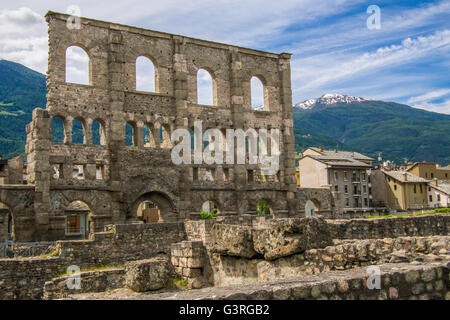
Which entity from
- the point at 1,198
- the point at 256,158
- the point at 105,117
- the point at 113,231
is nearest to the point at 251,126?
the point at 256,158

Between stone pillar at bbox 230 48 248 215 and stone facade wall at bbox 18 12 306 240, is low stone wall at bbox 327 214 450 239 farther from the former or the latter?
stone pillar at bbox 230 48 248 215

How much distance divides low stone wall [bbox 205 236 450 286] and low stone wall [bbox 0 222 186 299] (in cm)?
839

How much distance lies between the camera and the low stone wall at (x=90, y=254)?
17.2m

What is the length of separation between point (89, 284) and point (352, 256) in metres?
8.89

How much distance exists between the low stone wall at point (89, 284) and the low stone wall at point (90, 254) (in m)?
2.19

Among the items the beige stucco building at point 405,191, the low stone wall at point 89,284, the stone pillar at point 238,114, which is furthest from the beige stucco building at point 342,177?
the low stone wall at point 89,284

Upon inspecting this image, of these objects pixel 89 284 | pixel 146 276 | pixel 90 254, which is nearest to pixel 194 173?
pixel 90 254

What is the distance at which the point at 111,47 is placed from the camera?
36031 mm

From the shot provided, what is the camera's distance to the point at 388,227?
2005cm

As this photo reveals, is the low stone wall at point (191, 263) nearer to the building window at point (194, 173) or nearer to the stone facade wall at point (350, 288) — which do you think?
the stone facade wall at point (350, 288)

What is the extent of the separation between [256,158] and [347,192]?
37890 mm

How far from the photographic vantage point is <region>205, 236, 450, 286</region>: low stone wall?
10.6m

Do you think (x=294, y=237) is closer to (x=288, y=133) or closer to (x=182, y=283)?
(x=182, y=283)
